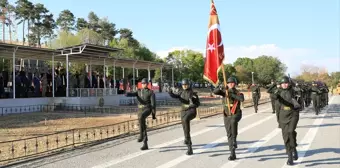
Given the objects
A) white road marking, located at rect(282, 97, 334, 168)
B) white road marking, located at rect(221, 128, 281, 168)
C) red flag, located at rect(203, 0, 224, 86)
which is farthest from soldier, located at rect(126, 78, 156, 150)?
white road marking, located at rect(282, 97, 334, 168)

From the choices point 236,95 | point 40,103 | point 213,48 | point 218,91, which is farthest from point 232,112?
point 40,103

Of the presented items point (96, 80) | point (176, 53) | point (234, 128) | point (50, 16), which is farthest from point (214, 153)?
point (176, 53)

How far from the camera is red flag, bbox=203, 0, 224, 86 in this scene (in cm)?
984

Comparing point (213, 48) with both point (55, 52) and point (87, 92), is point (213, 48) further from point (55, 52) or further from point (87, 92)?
point (55, 52)

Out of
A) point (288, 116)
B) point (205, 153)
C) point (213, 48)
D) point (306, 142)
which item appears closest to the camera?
point (288, 116)

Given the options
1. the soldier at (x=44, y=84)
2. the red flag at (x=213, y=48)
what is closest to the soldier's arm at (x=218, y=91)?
the red flag at (x=213, y=48)

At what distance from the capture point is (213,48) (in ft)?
33.0

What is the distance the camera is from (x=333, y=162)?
25.9 ft

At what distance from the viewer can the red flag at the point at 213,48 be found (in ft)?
32.3

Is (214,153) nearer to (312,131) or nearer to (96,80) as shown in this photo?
(312,131)

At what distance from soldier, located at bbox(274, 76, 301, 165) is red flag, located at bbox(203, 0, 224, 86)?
2.18 meters

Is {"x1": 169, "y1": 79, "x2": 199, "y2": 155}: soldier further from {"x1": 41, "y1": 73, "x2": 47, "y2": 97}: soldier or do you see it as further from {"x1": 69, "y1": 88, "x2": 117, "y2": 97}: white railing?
{"x1": 41, "y1": 73, "x2": 47, "y2": 97}: soldier

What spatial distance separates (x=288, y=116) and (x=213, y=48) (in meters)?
3.07

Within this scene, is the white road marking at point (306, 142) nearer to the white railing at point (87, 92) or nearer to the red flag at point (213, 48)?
the red flag at point (213, 48)
